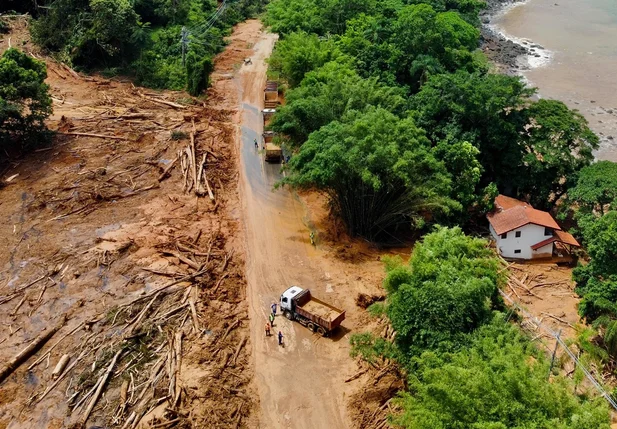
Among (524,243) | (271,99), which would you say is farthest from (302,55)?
(524,243)

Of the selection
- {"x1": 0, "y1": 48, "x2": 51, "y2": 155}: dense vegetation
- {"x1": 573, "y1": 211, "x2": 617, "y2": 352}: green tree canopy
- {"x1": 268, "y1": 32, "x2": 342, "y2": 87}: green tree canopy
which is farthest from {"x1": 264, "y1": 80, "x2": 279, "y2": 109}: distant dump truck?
{"x1": 573, "y1": 211, "x2": 617, "y2": 352}: green tree canopy

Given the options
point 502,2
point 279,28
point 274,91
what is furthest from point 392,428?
point 502,2

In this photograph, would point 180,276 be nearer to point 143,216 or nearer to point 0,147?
point 143,216

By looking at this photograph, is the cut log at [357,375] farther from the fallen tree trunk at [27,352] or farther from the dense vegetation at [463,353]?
the fallen tree trunk at [27,352]

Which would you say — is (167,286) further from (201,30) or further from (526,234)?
(201,30)

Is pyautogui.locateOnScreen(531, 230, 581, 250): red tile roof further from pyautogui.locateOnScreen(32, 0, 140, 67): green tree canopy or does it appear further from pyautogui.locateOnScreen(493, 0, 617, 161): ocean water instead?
pyautogui.locateOnScreen(32, 0, 140, 67): green tree canopy

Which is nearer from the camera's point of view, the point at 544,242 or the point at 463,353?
the point at 463,353
